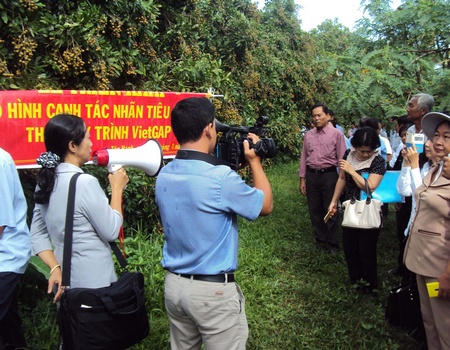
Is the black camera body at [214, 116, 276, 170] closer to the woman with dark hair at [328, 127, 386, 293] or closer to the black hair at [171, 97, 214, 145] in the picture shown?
the black hair at [171, 97, 214, 145]

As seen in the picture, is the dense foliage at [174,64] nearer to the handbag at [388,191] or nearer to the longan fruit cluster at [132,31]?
the longan fruit cluster at [132,31]

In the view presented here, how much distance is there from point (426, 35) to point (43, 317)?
12.9 feet

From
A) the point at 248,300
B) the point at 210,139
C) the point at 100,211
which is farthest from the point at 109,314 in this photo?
the point at 248,300

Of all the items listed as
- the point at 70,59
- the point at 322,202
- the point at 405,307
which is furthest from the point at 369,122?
the point at 70,59

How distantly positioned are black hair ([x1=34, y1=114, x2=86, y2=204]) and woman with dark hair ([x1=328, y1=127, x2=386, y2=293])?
2428 mm

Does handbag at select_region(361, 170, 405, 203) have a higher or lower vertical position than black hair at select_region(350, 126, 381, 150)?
lower

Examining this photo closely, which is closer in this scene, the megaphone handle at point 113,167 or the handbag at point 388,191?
the megaphone handle at point 113,167

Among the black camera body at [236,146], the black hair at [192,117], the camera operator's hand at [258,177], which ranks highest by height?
the black hair at [192,117]

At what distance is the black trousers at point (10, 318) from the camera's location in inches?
94.8

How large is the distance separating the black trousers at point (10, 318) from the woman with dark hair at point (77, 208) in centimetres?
31

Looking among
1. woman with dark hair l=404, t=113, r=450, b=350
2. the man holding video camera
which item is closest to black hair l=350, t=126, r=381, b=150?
woman with dark hair l=404, t=113, r=450, b=350

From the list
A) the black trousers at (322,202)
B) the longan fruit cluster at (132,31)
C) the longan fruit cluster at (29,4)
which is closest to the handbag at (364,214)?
the black trousers at (322,202)

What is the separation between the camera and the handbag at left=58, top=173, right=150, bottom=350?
2.07 m

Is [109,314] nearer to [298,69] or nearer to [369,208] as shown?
[369,208]
